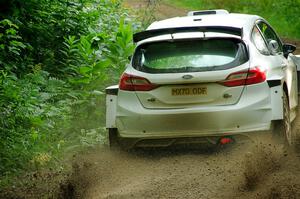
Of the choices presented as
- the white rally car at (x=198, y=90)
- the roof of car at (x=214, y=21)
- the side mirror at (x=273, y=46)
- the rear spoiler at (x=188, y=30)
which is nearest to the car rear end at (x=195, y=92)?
the white rally car at (x=198, y=90)

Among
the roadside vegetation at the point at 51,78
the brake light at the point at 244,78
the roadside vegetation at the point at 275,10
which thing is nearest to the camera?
the brake light at the point at 244,78

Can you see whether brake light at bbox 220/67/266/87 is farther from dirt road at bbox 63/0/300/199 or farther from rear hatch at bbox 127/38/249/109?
dirt road at bbox 63/0/300/199

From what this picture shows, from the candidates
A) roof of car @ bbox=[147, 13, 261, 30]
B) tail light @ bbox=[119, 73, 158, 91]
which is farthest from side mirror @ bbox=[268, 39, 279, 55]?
tail light @ bbox=[119, 73, 158, 91]

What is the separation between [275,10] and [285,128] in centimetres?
1887

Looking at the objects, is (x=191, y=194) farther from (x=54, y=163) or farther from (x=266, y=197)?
(x=54, y=163)

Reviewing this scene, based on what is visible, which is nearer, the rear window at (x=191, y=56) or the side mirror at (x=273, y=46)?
the rear window at (x=191, y=56)

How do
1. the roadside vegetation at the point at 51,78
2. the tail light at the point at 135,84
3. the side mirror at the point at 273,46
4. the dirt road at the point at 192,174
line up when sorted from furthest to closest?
the side mirror at the point at 273,46 < the roadside vegetation at the point at 51,78 < the tail light at the point at 135,84 < the dirt road at the point at 192,174

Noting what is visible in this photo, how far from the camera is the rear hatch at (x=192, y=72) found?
819 cm

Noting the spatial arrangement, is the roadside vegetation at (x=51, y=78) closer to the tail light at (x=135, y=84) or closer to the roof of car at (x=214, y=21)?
the tail light at (x=135, y=84)

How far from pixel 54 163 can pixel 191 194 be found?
2617mm

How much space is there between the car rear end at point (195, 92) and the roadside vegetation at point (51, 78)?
147 centimetres

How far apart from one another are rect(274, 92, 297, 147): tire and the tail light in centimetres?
151

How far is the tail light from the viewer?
27.6 ft

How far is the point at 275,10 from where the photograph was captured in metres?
26.7
